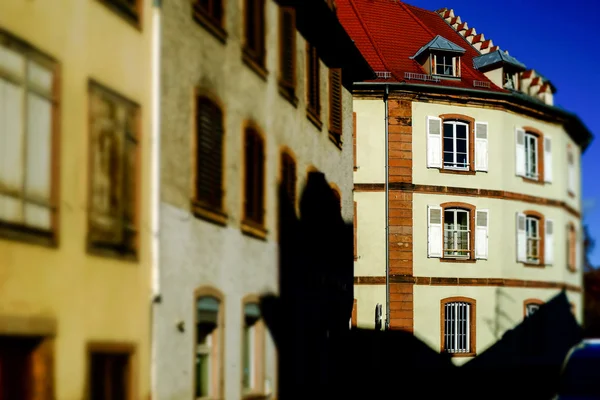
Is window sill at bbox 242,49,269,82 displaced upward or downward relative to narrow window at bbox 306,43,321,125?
downward

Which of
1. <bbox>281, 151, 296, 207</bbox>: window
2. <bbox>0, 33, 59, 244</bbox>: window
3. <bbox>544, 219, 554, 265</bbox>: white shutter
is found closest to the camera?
<bbox>0, 33, 59, 244</bbox>: window

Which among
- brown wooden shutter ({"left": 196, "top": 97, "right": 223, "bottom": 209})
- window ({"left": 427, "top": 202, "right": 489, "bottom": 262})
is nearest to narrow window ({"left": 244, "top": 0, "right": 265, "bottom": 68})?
brown wooden shutter ({"left": 196, "top": 97, "right": 223, "bottom": 209})

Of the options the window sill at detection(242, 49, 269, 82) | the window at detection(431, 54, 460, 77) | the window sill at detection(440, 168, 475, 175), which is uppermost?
the window at detection(431, 54, 460, 77)

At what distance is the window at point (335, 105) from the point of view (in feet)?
84.6

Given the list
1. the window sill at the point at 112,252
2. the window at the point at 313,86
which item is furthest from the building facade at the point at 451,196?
the window sill at the point at 112,252

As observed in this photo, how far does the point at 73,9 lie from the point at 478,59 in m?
30.4

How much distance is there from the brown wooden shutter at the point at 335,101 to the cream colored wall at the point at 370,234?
982 centimetres

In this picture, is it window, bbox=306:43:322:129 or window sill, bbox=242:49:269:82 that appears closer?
window sill, bbox=242:49:269:82

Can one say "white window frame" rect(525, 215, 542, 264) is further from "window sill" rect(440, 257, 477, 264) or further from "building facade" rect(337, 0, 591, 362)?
"window sill" rect(440, 257, 477, 264)

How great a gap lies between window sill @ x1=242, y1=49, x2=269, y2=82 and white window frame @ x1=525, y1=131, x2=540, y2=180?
2160 centimetres

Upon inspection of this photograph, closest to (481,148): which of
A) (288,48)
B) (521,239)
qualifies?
(521,239)

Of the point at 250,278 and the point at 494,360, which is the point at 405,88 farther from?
the point at 250,278

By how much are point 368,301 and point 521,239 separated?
684 cm

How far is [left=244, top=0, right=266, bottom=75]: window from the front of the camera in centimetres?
1877
